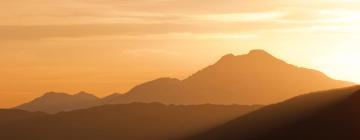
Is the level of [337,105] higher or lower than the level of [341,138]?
higher

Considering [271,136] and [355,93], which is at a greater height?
[355,93]

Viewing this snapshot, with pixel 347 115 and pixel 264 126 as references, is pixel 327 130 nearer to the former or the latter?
pixel 347 115

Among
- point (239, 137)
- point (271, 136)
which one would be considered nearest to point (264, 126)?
point (239, 137)

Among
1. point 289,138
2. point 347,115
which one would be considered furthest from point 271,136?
point 347,115

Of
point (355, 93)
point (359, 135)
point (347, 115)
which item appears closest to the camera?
point (359, 135)

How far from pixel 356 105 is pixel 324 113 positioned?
806 cm

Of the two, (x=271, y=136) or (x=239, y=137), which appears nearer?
(x=271, y=136)

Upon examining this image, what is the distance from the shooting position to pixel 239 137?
193750 mm

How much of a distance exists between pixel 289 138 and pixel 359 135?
15991 millimetres

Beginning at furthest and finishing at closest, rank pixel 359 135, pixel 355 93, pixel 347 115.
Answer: pixel 355 93 → pixel 347 115 → pixel 359 135

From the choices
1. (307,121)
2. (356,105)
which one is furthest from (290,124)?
(356,105)

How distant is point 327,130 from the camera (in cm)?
17138

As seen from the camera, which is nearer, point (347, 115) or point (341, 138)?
point (341, 138)

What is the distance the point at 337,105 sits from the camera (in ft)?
610
